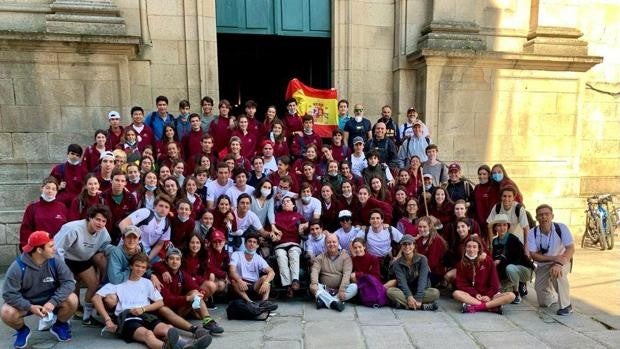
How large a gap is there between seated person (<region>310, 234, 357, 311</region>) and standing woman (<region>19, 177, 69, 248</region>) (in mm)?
3084

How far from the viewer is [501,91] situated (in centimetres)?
912

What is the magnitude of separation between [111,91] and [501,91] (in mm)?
7545

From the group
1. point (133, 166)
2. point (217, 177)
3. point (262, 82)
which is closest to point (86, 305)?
point (133, 166)

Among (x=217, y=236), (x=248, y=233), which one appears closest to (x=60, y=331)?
(x=217, y=236)

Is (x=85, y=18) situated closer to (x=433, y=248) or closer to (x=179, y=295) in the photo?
(x=179, y=295)

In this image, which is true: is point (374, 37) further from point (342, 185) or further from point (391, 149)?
point (342, 185)

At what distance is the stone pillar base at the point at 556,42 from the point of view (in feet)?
29.6

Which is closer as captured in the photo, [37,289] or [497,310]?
[37,289]

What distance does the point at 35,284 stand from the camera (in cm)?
431

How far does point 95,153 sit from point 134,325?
2.83 metres

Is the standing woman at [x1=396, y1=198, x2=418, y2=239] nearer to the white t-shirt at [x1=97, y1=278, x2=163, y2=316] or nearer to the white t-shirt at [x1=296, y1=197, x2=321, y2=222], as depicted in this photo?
the white t-shirt at [x1=296, y1=197, x2=321, y2=222]

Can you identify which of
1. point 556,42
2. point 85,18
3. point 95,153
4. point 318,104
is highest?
point 85,18

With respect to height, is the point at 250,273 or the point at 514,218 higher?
the point at 514,218

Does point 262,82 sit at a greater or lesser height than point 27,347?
greater
